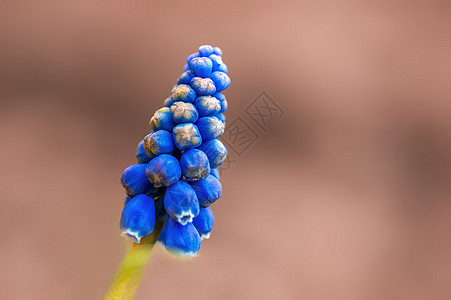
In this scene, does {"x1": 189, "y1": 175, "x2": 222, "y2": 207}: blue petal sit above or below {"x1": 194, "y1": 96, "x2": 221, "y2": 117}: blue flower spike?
below

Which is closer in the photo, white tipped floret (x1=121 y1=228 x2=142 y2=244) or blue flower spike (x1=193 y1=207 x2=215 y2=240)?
white tipped floret (x1=121 y1=228 x2=142 y2=244)

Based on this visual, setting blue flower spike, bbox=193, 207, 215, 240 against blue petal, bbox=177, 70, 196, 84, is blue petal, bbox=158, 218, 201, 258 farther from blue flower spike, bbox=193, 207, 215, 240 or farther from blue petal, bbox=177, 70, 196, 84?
blue petal, bbox=177, 70, 196, 84

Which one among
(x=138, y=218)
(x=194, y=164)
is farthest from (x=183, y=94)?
(x=138, y=218)

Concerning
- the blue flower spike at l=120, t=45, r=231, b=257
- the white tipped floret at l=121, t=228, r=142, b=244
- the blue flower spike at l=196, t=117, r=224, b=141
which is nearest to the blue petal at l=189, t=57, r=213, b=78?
the blue flower spike at l=120, t=45, r=231, b=257

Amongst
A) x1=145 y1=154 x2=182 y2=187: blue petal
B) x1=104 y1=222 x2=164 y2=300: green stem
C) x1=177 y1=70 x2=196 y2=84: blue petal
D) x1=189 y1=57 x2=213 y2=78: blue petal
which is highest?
x1=189 y1=57 x2=213 y2=78: blue petal

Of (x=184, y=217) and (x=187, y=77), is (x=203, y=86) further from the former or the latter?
(x=184, y=217)

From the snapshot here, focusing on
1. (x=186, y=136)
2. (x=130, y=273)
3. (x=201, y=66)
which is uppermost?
(x=201, y=66)
